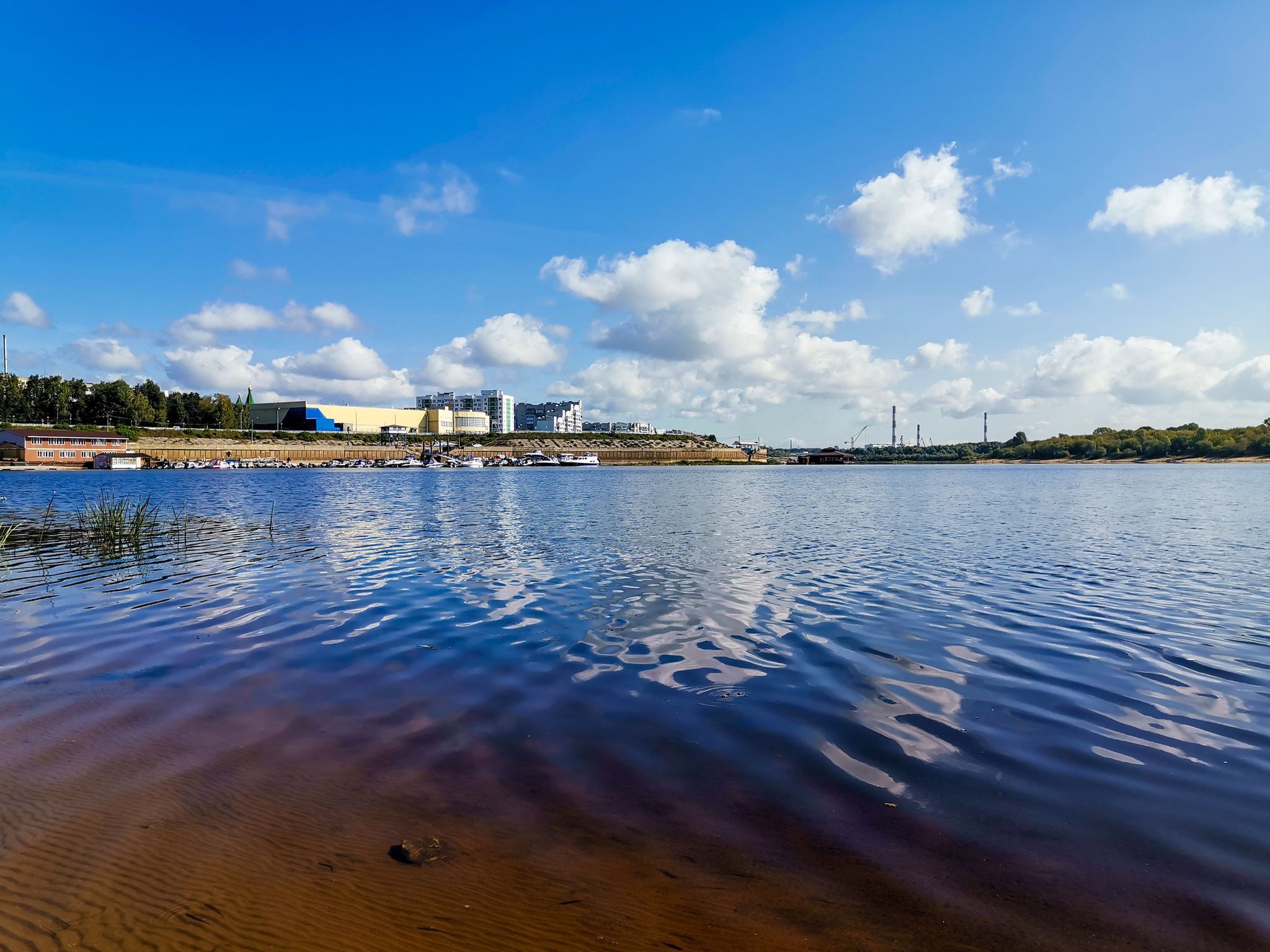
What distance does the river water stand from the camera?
473 centimetres

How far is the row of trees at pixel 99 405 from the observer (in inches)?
6176

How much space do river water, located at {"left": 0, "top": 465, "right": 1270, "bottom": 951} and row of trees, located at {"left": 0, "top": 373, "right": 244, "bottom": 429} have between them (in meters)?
185

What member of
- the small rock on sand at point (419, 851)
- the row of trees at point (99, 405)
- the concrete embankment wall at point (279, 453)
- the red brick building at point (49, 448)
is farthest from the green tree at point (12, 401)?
the small rock on sand at point (419, 851)

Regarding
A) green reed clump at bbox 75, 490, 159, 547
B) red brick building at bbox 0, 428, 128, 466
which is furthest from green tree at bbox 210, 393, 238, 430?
green reed clump at bbox 75, 490, 159, 547

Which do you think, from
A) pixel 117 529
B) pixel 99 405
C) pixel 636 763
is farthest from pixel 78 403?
pixel 636 763

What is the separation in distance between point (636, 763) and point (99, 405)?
208 meters

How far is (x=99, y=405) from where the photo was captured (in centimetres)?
16675

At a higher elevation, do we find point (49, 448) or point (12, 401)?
point (12, 401)

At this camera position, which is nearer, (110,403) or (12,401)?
(12,401)

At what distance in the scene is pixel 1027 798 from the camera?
642cm

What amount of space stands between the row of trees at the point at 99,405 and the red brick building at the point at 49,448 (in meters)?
28.9

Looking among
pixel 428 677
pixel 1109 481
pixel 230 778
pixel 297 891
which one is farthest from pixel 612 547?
pixel 1109 481

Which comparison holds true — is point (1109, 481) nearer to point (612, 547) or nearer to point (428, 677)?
point (612, 547)

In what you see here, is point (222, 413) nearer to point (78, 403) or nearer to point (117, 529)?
point (78, 403)
